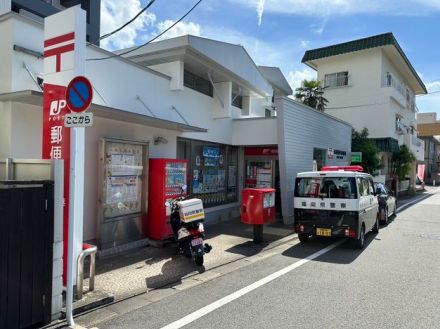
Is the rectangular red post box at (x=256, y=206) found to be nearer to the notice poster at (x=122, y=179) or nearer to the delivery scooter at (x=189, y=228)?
the delivery scooter at (x=189, y=228)

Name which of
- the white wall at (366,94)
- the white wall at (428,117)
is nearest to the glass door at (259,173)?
the white wall at (366,94)

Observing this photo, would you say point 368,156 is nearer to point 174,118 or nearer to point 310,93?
point 310,93

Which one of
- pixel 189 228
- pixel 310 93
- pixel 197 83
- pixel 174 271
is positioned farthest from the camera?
pixel 310 93

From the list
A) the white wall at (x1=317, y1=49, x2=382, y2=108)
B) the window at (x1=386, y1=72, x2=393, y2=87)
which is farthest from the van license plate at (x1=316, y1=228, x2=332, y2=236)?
the window at (x1=386, y1=72, x2=393, y2=87)

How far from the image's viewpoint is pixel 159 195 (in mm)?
8344

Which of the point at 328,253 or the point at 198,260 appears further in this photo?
the point at 328,253

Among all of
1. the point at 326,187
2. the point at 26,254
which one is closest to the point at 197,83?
the point at 326,187

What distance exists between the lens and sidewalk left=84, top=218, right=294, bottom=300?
5836 millimetres

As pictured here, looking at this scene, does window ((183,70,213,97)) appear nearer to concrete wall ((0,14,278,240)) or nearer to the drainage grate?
concrete wall ((0,14,278,240))

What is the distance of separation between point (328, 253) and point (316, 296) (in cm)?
308

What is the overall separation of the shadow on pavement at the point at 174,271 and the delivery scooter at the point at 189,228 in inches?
6.0

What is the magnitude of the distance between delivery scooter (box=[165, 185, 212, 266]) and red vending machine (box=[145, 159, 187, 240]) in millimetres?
937

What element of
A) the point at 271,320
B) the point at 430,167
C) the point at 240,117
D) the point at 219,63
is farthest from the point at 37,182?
the point at 430,167

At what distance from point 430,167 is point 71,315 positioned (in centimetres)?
6078
